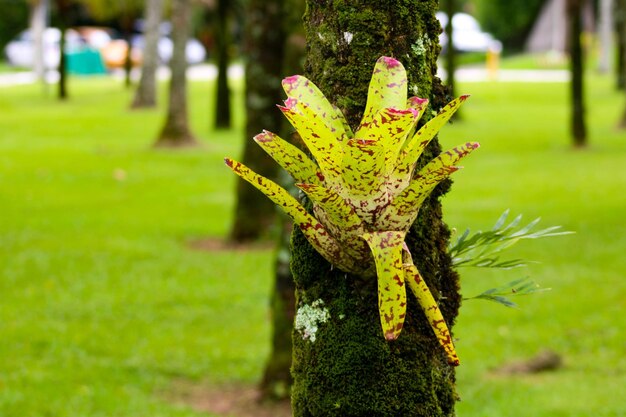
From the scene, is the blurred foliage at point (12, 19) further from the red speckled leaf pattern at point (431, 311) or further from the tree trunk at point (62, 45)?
the red speckled leaf pattern at point (431, 311)

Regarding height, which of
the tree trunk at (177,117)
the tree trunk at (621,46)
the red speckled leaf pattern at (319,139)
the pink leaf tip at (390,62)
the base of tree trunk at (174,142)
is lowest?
the base of tree trunk at (174,142)

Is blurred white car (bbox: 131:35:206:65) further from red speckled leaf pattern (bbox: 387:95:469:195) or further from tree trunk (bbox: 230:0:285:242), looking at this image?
red speckled leaf pattern (bbox: 387:95:469:195)

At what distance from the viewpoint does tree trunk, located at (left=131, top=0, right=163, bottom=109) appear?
28.3 meters

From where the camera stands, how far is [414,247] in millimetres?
2389

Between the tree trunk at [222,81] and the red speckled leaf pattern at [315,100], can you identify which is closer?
the red speckled leaf pattern at [315,100]

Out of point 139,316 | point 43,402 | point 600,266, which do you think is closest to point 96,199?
point 139,316

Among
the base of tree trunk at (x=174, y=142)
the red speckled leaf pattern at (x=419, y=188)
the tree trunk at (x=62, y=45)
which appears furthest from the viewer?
the tree trunk at (x=62, y=45)

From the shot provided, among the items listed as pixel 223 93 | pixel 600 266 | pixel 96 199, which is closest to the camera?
pixel 600 266

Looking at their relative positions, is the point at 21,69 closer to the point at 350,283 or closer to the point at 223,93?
the point at 223,93

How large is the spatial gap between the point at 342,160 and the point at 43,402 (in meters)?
5.31

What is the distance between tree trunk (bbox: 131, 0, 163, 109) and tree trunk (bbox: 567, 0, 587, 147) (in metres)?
12.9

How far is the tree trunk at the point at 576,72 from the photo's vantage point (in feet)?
60.4

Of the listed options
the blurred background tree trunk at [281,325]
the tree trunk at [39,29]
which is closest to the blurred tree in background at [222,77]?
the tree trunk at [39,29]

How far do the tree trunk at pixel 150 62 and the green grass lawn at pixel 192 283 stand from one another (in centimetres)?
760
